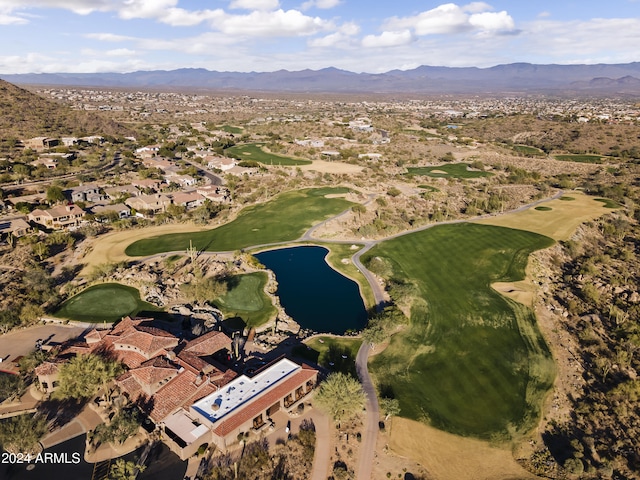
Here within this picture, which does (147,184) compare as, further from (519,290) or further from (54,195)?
(519,290)

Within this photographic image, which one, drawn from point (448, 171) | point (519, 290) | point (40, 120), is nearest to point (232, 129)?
point (40, 120)

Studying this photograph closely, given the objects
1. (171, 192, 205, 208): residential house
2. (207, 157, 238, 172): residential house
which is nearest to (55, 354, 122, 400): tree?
(171, 192, 205, 208): residential house

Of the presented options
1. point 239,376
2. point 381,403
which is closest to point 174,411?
point 239,376

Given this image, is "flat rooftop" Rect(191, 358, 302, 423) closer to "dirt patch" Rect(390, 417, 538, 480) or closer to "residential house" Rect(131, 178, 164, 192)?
A: "dirt patch" Rect(390, 417, 538, 480)

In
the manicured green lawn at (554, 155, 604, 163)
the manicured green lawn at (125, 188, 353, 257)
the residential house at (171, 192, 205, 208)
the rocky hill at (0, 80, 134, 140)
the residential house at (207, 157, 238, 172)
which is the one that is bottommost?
the manicured green lawn at (125, 188, 353, 257)

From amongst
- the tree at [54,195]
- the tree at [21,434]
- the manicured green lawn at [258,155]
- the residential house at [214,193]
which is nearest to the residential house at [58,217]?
the tree at [54,195]

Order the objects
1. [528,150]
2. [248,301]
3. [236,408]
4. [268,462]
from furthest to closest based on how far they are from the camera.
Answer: [528,150] → [248,301] → [236,408] → [268,462]

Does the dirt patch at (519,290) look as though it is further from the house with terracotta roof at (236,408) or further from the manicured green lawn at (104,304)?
the manicured green lawn at (104,304)
